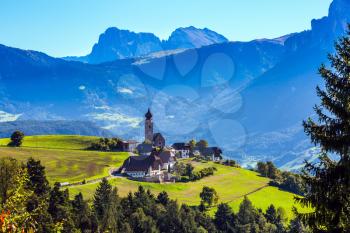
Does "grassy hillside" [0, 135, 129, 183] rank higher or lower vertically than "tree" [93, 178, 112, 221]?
higher

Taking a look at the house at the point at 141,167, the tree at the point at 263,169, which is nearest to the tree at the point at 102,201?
the house at the point at 141,167

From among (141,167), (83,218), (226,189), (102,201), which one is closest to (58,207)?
(83,218)

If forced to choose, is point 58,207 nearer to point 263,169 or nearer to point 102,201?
point 102,201

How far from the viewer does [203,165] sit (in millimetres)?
179125

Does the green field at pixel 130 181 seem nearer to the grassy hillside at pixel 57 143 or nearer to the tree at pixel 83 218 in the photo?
the grassy hillside at pixel 57 143

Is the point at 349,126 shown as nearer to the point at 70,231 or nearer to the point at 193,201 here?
the point at 70,231

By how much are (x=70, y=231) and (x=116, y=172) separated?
282 ft

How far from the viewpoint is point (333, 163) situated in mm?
26828

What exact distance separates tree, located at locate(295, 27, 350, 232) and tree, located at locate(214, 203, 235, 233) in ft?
275

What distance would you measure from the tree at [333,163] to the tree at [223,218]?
275 ft

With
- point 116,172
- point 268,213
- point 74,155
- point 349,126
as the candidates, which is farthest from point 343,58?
point 74,155

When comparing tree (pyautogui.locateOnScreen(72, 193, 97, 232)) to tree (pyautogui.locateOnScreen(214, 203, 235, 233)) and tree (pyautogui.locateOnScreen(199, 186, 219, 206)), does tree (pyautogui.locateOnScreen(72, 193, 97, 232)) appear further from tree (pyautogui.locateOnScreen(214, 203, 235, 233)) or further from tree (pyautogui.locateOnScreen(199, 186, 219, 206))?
tree (pyautogui.locateOnScreen(199, 186, 219, 206))

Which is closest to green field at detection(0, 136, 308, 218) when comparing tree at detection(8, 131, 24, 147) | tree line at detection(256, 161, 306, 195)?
tree line at detection(256, 161, 306, 195)

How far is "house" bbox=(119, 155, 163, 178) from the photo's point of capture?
495 feet
